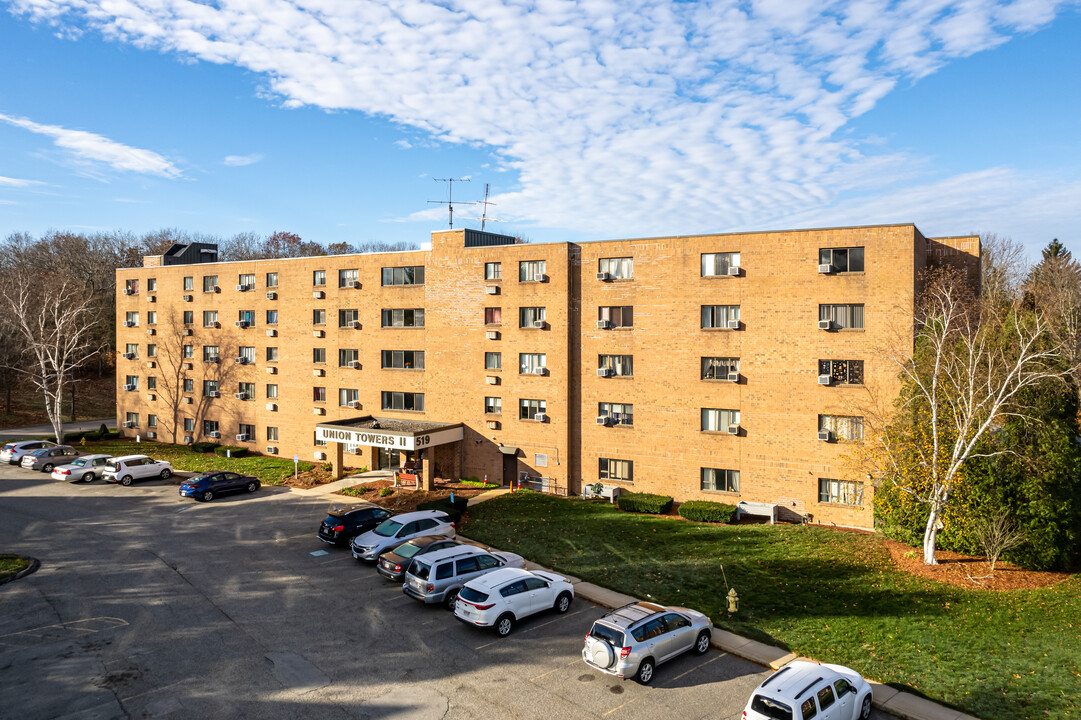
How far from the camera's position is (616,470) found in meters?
36.4

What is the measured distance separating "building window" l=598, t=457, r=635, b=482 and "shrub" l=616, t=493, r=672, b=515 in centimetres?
188

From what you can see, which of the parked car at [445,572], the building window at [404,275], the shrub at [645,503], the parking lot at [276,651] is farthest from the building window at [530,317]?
the parked car at [445,572]

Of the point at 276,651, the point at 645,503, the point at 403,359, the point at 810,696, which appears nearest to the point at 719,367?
the point at 645,503

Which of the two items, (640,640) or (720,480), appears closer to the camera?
(640,640)

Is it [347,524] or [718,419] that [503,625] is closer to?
Result: [347,524]

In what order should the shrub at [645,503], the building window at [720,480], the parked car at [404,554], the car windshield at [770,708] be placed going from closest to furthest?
the car windshield at [770,708]
the parked car at [404,554]
the shrub at [645,503]
the building window at [720,480]

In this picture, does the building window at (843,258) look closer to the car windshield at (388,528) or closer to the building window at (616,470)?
the building window at (616,470)

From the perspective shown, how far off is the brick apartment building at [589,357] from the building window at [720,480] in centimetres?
7

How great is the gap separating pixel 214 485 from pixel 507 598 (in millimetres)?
24831

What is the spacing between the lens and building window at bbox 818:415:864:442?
3066 cm

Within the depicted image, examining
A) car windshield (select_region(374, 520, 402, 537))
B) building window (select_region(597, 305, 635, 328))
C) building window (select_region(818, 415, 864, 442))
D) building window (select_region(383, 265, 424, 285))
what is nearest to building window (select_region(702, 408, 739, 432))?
building window (select_region(818, 415, 864, 442))

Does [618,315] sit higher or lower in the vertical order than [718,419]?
higher

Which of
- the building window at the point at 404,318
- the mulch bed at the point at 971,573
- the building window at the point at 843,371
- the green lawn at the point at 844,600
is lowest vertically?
the green lawn at the point at 844,600

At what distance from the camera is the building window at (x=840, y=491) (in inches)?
1214
